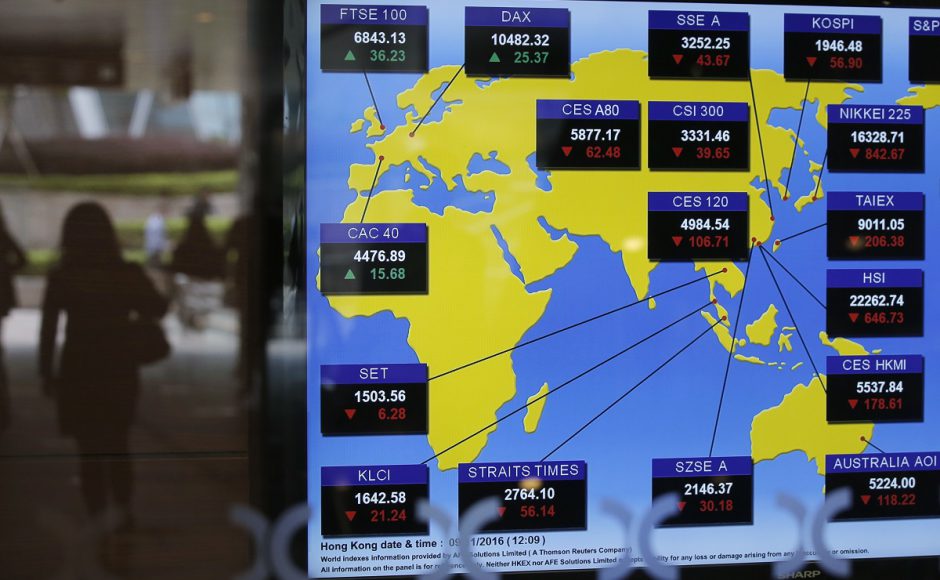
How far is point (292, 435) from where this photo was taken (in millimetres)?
2578

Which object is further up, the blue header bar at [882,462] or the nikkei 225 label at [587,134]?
the nikkei 225 label at [587,134]

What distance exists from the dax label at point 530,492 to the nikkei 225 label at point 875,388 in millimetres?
773

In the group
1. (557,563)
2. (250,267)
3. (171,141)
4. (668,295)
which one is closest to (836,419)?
(668,295)

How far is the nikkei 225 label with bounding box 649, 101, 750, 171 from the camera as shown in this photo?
2.66 meters

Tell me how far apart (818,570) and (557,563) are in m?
0.78

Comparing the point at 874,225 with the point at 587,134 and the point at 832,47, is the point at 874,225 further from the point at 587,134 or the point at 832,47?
the point at 587,134

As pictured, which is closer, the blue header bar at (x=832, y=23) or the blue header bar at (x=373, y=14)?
the blue header bar at (x=373, y=14)

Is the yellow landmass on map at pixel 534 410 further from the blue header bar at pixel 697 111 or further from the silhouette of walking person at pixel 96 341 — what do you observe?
the silhouette of walking person at pixel 96 341

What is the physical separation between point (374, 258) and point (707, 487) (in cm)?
116

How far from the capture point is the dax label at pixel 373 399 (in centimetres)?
259

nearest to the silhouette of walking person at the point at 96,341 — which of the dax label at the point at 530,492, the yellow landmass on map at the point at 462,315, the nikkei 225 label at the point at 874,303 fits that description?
the yellow landmass on map at the point at 462,315

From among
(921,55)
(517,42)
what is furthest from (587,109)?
(921,55)

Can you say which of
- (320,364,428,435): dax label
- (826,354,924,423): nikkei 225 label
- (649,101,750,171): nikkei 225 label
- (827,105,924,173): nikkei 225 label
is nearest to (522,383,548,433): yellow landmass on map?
(320,364,428,435): dax label

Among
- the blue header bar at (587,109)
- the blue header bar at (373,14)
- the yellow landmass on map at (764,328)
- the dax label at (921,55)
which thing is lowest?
the yellow landmass on map at (764,328)
